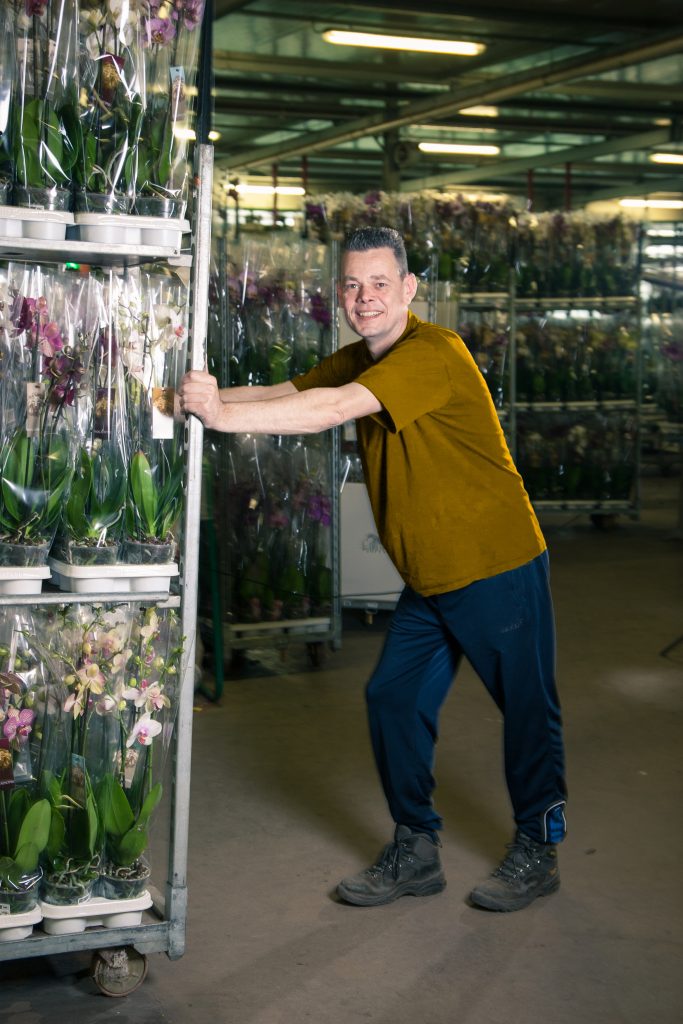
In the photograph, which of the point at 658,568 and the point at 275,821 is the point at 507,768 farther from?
the point at 658,568

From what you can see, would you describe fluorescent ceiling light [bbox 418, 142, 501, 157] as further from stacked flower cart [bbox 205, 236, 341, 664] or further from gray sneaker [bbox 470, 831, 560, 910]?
gray sneaker [bbox 470, 831, 560, 910]

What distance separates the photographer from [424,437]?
2990mm

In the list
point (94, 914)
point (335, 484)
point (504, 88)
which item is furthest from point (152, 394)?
point (504, 88)

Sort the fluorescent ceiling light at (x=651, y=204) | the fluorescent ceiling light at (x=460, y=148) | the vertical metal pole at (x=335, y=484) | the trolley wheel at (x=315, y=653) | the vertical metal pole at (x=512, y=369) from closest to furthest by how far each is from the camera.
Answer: the vertical metal pole at (x=335, y=484), the trolley wheel at (x=315, y=653), the vertical metal pole at (x=512, y=369), the fluorescent ceiling light at (x=460, y=148), the fluorescent ceiling light at (x=651, y=204)

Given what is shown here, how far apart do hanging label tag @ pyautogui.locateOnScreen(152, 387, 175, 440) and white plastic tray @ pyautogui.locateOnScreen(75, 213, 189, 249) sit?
11.6 inches

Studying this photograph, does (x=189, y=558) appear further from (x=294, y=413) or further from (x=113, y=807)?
(x=113, y=807)

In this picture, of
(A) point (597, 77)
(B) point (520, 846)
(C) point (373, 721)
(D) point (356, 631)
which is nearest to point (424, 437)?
(C) point (373, 721)

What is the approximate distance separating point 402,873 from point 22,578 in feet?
4.37

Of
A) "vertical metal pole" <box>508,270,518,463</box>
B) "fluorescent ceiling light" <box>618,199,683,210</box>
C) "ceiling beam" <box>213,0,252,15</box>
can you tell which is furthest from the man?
"fluorescent ceiling light" <box>618,199,683,210</box>

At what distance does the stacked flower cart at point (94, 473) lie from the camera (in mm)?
2473

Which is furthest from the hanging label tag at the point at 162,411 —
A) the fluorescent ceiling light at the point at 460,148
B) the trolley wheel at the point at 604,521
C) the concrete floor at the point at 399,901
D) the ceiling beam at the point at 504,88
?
the fluorescent ceiling light at the point at 460,148

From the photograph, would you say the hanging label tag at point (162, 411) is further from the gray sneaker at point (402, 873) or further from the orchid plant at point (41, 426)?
the gray sneaker at point (402, 873)

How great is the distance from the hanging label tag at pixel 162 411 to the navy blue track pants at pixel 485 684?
872 millimetres

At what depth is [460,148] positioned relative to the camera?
47.4 ft
